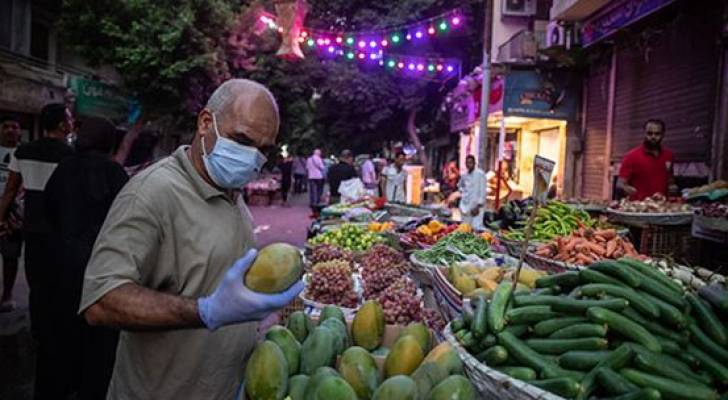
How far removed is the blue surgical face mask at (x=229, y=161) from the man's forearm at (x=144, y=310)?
527 millimetres

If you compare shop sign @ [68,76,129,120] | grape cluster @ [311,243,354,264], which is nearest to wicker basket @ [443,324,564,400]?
grape cluster @ [311,243,354,264]


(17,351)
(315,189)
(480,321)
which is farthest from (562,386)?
(315,189)

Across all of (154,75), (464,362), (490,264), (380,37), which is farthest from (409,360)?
(380,37)

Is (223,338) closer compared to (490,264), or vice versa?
(223,338)

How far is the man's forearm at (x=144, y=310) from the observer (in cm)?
177

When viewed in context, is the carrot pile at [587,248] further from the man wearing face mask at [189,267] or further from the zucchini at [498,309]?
the man wearing face mask at [189,267]

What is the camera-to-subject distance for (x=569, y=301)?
2.48 m

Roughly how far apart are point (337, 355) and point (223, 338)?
1.60 feet

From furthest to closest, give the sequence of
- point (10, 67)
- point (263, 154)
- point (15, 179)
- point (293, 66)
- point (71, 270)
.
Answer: point (293, 66) → point (10, 67) → point (15, 179) → point (71, 270) → point (263, 154)

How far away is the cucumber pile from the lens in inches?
80.5

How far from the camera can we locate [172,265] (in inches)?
78.1

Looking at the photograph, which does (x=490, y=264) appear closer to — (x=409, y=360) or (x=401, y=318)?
(x=401, y=318)

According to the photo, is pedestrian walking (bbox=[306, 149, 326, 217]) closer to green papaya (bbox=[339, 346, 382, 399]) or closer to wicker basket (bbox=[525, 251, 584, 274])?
wicker basket (bbox=[525, 251, 584, 274])

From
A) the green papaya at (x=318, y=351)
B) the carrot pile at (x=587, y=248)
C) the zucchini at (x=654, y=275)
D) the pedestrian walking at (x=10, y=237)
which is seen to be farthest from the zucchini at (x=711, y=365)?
the pedestrian walking at (x=10, y=237)
